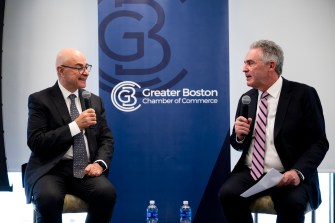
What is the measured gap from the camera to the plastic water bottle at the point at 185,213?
13.4ft

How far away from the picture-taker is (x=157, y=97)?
4121 mm

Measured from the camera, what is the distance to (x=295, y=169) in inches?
117

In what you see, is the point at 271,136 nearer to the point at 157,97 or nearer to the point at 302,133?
the point at 302,133

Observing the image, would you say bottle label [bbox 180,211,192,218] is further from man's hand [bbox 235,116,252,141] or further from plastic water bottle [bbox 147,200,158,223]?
man's hand [bbox 235,116,252,141]

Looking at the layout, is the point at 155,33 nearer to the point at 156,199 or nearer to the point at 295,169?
the point at 156,199

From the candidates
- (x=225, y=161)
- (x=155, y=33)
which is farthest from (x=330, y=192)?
(x=155, y=33)

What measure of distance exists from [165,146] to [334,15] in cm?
213

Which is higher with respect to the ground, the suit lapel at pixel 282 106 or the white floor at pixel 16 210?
the suit lapel at pixel 282 106

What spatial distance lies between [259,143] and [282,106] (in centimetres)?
31

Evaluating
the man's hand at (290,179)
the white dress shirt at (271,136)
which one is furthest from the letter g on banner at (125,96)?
the man's hand at (290,179)

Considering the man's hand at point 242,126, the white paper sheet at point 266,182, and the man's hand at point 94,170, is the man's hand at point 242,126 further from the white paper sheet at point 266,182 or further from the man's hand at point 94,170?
the man's hand at point 94,170

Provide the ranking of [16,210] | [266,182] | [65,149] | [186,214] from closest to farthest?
[266,182] → [65,149] → [186,214] → [16,210]

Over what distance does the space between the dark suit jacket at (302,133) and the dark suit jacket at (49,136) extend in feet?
4.34

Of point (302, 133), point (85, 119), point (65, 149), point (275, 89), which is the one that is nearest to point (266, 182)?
point (302, 133)
